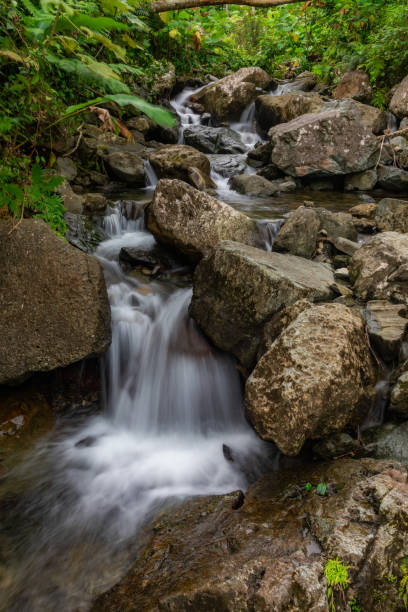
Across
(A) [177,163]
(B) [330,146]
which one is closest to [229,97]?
(B) [330,146]

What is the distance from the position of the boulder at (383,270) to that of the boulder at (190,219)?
5.12ft

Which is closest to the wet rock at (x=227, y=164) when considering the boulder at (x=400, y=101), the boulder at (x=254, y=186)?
the boulder at (x=254, y=186)

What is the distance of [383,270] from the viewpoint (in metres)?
3.82

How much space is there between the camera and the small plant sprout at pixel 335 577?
5.20 feet

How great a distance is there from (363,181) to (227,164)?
3.49m

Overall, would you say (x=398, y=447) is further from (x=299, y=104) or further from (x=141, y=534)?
(x=299, y=104)

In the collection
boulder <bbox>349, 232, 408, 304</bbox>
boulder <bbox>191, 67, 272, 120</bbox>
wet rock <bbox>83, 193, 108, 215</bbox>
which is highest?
boulder <bbox>191, 67, 272, 120</bbox>

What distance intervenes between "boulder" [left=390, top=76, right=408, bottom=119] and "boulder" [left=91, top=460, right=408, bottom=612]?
1145 cm

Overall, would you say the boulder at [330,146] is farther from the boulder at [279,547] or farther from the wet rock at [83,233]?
the boulder at [279,547]

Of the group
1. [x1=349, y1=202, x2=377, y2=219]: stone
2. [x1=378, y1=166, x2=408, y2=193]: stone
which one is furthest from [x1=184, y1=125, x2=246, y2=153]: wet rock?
[x1=349, y1=202, x2=377, y2=219]: stone

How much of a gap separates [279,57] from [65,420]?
60.5 ft

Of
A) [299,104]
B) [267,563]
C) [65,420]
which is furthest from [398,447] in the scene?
[299,104]

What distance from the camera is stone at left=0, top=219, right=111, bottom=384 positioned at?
121 inches

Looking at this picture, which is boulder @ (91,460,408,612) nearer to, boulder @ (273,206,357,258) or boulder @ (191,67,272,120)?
boulder @ (273,206,357,258)
